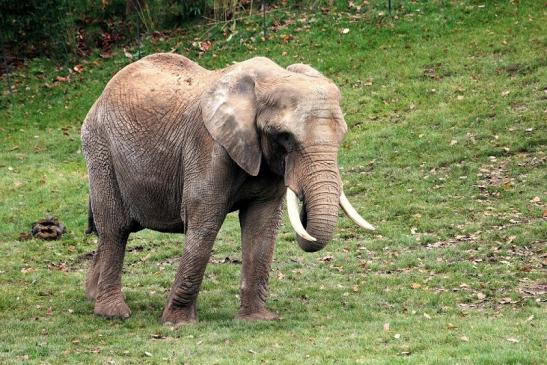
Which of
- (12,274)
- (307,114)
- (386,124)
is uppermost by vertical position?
(307,114)

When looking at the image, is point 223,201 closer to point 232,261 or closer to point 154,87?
point 154,87

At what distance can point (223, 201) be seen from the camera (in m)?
12.0

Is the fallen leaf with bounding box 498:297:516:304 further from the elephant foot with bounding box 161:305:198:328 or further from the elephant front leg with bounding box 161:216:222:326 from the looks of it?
the elephant foot with bounding box 161:305:198:328

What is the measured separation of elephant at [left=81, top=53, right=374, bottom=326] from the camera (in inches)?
437

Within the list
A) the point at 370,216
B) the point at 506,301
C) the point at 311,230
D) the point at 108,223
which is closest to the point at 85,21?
the point at 370,216

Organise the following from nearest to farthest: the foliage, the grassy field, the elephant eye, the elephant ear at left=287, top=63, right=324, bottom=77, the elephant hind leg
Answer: the elephant eye, the grassy field, the elephant ear at left=287, top=63, right=324, bottom=77, the elephant hind leg, the foliage

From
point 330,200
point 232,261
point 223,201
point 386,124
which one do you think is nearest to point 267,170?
point 223,201

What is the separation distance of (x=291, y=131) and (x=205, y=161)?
1.29 meters

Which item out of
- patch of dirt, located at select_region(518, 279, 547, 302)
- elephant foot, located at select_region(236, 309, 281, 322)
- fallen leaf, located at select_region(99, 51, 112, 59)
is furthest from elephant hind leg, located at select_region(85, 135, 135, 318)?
fallen leaf, located at select_region(99, 51, 112, 59)

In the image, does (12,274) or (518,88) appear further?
(518,88)

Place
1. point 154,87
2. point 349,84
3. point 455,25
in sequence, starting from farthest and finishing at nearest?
point 455,25, point 349,84, point 154,87

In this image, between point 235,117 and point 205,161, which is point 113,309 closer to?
point 205,161

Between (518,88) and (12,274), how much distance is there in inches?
483

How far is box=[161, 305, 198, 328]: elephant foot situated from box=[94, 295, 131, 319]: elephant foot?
86cm
